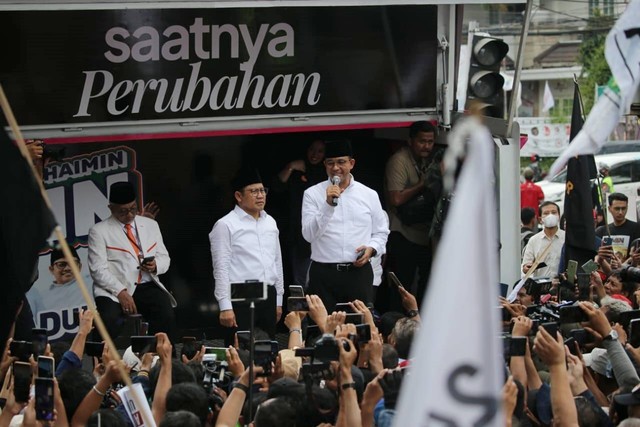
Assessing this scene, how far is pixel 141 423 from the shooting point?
19.0 feet

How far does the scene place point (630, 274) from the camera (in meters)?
9.38

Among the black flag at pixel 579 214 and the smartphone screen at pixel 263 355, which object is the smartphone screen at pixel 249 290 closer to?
the smartphone screen at pixel 263 355

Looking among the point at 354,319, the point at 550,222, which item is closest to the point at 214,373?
the point at 354,319

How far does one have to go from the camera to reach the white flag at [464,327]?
3.57 metres

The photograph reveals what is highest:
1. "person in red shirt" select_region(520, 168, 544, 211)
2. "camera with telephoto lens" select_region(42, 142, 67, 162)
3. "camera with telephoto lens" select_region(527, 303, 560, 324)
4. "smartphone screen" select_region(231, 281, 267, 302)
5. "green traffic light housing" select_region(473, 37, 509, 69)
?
"green traffic light housing" select_region(473, 37, 509, 69)

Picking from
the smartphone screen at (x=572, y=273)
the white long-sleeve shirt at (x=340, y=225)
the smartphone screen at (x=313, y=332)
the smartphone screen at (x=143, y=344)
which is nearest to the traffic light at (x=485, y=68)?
the white long-sleeve shirt at (x=340, y=225)

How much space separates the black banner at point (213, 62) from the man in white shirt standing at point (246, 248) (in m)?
0.92

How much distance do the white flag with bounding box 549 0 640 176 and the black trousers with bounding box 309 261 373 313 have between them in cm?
484

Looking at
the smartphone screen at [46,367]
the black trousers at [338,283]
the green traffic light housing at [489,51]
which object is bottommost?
the smartphone screen at [46,367]

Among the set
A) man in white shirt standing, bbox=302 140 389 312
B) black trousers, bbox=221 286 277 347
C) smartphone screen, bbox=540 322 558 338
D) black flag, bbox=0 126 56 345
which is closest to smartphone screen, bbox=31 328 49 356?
black flag, bbox=0 126 56 345

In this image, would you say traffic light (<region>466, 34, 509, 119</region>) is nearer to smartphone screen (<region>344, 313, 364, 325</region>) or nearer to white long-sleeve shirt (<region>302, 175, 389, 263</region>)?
white long-sleeve shirt (<region>302, 175, 389, 263</region>)

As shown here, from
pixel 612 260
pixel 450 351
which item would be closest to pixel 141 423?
pixel 450 351

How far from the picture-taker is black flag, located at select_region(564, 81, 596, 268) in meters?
11.4

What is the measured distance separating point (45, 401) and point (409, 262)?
664cm
